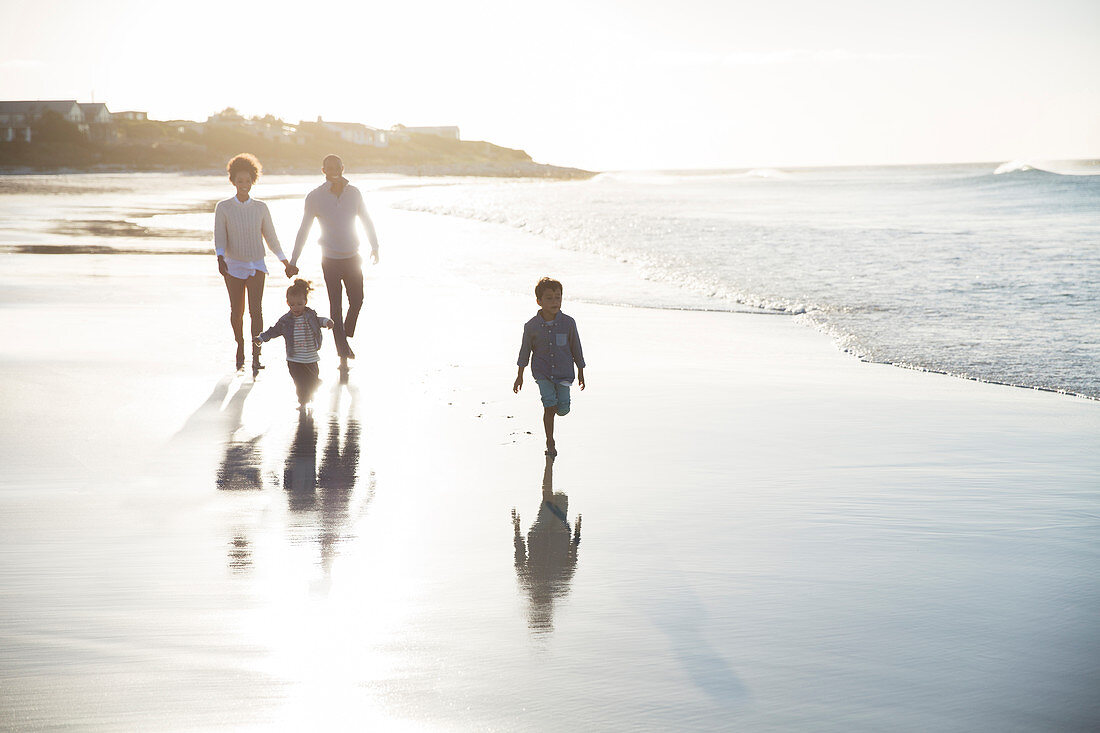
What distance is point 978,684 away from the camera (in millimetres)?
3445

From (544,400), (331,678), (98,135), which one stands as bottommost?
(331,678)

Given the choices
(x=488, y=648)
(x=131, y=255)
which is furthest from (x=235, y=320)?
(x=131, y=255)

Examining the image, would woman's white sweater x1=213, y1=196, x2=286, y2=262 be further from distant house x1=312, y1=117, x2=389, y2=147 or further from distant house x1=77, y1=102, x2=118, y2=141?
distant house x1=312, y1=117, x2=389, y2=147

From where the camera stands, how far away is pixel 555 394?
6.53m

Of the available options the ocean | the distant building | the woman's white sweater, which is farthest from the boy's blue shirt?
the distant building

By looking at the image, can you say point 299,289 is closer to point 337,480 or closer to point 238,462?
point 238,462

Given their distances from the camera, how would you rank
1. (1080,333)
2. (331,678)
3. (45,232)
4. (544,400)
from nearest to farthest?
(331,678), (544,400), (1080,333), (45,232)

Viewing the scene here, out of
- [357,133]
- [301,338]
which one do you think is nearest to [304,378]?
[301,338]

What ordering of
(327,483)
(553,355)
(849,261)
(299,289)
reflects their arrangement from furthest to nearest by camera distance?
(849,261) → (299,289) → (553,355) → (327,483)

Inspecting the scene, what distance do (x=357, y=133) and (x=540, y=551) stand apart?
166691 millimetres

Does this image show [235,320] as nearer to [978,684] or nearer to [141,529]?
[141,529]

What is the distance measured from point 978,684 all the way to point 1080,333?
9.20 m

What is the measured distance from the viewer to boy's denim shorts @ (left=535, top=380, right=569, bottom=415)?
6.50 m

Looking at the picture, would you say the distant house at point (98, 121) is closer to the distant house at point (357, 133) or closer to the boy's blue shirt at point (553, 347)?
the distant house at point (357, 133)
